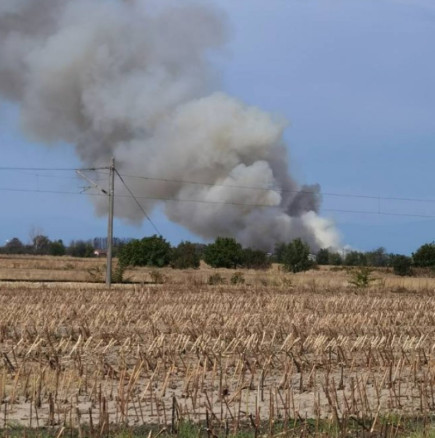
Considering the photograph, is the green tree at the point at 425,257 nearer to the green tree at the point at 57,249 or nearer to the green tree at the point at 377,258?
the green tree at the point at 377,258

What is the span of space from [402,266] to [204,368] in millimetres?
69511

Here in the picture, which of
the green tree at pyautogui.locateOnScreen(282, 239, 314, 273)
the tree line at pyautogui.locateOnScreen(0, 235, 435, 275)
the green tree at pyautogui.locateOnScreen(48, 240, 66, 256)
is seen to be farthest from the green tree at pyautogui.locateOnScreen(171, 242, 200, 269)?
the green tree at pyautogui.locateOnScreen(48, 240, 66, 256)

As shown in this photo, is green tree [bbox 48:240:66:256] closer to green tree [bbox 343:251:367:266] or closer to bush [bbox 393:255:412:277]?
green tree [bbox 343:251:367:266]

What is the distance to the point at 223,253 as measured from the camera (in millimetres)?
81438

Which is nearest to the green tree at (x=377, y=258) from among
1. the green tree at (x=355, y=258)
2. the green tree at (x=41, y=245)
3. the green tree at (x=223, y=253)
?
the green tree at (x=355, y=258)

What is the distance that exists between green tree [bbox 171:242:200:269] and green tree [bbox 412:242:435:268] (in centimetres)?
2111

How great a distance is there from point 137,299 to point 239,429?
71.0 feet

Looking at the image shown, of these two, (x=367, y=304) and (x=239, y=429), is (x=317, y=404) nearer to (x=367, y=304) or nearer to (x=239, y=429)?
(x=239, y=429)

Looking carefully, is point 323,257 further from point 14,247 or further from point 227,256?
point 14,247

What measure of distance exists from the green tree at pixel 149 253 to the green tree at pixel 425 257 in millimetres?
23888

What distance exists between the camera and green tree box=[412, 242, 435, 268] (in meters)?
80.8

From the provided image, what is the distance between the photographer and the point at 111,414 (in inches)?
356

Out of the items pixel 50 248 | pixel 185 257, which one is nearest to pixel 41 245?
pixel 50 248

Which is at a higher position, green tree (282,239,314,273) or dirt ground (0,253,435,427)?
green tree (282,239,314,273)
